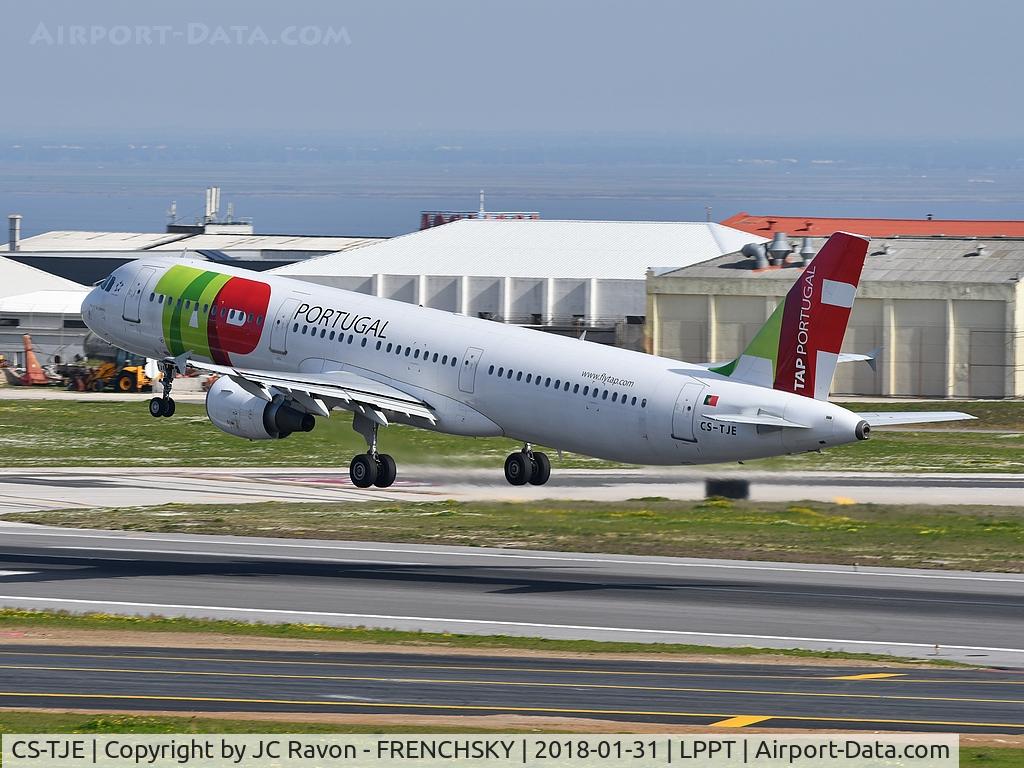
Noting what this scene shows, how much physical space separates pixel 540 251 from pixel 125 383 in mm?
40935

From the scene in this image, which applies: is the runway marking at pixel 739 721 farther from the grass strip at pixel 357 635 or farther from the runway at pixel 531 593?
the runway at pixel 531 593

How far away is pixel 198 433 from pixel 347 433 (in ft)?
131

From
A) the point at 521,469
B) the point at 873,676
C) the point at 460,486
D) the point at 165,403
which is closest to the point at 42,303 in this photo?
the point at 460,486

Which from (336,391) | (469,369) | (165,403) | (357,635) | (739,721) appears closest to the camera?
(739,721)

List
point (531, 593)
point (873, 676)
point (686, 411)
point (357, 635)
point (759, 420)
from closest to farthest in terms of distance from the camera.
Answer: point (873, 676) → point (357, 635) → point (531, 593) → point (759, 420) → point (686, 411)

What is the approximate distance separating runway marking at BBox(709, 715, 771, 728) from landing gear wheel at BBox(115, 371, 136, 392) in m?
103

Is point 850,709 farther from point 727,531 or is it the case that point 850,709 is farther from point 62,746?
point 727,531

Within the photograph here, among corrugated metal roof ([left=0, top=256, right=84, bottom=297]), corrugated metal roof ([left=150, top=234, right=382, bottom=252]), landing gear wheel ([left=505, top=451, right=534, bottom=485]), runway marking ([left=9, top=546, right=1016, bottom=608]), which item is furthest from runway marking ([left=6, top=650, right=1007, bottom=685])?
corrugated metal roof ([left=150, top=234, right=382, bottom=252])

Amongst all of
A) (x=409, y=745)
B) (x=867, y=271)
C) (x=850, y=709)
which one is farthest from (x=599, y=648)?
(x=867, y=271)

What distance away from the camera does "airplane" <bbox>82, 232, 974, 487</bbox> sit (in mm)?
53438

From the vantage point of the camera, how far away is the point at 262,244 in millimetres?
191500

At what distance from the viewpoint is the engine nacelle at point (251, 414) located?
62.2 m

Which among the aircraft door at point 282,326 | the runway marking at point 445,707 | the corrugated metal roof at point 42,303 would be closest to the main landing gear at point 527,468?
the aircraft door at point 282,326

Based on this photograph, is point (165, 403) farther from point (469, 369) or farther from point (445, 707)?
point (445, 707)
